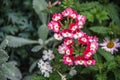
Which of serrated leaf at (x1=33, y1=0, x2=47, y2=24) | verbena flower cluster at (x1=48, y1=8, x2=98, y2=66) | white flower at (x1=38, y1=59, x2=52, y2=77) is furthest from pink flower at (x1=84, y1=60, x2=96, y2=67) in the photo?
serrated leaf at (x1=33, y1=0, x2=47, y2=24)

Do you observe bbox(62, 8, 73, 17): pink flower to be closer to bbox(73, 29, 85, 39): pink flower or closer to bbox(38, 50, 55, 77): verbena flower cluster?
bbox(73, 29, 85, 39): pink flower

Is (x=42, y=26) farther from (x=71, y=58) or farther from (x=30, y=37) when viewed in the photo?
(x=71, y=58)

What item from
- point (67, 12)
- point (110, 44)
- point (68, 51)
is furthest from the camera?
point (110, 44)

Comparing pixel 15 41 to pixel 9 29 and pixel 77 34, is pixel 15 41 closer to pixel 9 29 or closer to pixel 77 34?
pixel 9 29

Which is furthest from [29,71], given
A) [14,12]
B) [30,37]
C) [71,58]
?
[71,58]

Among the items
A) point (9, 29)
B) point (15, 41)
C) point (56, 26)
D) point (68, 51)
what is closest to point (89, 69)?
point (68, 51)

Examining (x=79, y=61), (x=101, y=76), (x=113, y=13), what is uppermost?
(x=113, y=13)
